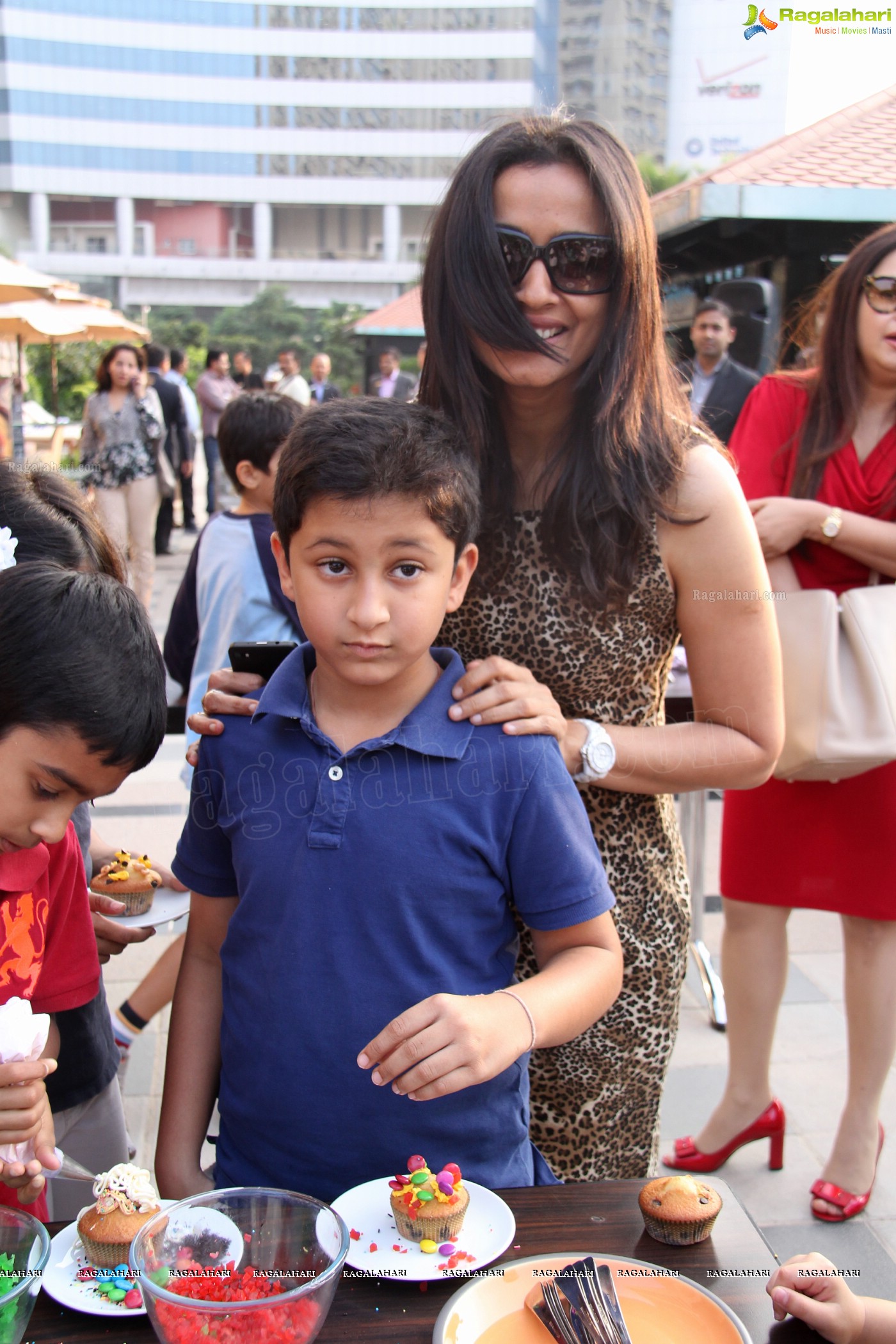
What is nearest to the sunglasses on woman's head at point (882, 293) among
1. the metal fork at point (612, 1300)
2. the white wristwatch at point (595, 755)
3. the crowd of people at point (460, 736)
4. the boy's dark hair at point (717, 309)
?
the crowd of people at point (460, 736)

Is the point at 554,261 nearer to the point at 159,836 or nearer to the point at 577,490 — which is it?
the point at 577,490

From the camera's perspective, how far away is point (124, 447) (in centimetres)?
809

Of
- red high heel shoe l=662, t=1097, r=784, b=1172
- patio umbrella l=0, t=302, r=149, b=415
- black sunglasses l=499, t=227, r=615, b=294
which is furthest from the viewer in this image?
patio umbrella l=0, t=302, r=149, b=415

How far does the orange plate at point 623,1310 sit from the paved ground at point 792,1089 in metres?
1.31

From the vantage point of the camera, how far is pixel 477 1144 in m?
1.17

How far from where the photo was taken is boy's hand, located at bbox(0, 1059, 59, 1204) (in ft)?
3.24

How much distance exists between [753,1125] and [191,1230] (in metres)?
2.08

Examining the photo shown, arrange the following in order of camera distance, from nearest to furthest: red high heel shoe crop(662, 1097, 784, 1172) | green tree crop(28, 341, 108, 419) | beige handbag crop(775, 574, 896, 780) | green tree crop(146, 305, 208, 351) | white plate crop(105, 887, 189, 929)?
white plate crop(105, 887, 189, 929), beige handbag crop(775, 574, 896, 780), red high heel shoe crop(662, 1097, 784, 1172), green tree crop(28, 341, 108, 419), green tree crop(146, 305, 208, 351)

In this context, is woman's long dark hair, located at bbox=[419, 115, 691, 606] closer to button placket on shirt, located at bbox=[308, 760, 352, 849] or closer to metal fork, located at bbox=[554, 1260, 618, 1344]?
button placket on shirt, located at bbox=[308, 760, 352, 849]

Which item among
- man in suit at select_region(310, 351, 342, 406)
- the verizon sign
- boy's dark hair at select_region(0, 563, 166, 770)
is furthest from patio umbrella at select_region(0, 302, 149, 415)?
boy's dark hair at select_region(0, 563, 166, 770)

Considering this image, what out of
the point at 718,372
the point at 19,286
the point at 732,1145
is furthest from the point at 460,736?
the point at 19,286

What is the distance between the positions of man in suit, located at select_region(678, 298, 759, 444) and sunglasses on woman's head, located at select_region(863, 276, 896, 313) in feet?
9.82

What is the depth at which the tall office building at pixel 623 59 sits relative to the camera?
96.6 ft

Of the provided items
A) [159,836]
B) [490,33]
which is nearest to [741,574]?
[159,836]
